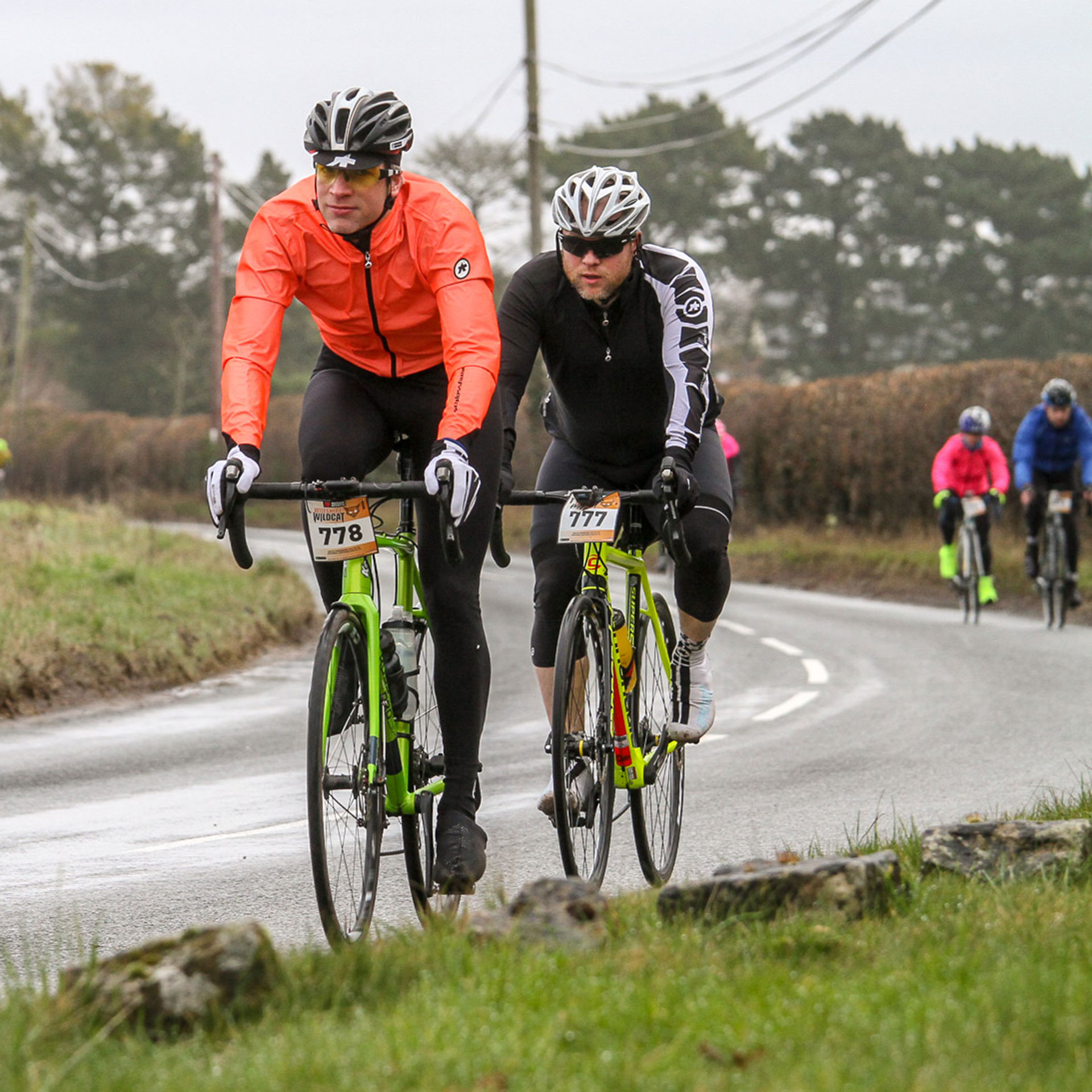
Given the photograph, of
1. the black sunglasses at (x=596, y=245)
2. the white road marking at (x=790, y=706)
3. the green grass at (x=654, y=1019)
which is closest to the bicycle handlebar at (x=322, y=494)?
the green grass at (x=654, y=1019)

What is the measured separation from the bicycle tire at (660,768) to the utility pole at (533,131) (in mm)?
23283

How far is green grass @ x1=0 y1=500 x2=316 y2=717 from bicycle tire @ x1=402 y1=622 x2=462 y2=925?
19.1 ft

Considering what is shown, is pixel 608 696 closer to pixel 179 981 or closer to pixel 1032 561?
pixel 179 981

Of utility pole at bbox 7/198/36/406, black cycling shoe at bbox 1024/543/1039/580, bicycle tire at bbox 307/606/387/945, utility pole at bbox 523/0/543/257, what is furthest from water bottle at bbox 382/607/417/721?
utility pole at bbox 7/198/36/406

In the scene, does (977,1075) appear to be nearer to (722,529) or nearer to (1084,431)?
(722,529)

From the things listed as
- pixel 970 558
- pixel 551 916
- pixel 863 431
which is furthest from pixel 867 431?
pixel 551 916

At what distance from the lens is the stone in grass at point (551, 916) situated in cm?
347

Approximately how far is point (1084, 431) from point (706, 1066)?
12709 mm

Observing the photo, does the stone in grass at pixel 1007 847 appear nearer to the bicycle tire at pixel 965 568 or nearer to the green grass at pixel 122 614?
the green grass at pixel 122 614

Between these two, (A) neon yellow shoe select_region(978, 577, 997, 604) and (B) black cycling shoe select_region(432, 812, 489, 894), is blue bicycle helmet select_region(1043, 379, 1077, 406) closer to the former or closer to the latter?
(A) neon yellow shoe select_region(978, 577, 997, 604)

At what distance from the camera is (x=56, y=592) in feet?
41.3

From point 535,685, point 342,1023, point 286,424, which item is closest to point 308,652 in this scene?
point 535,685

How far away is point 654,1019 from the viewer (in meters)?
2.86

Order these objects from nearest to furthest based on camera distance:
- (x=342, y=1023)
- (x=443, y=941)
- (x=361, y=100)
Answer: (x=342, y=1023)
(x=443, y=941)
(x=361, y=100)
